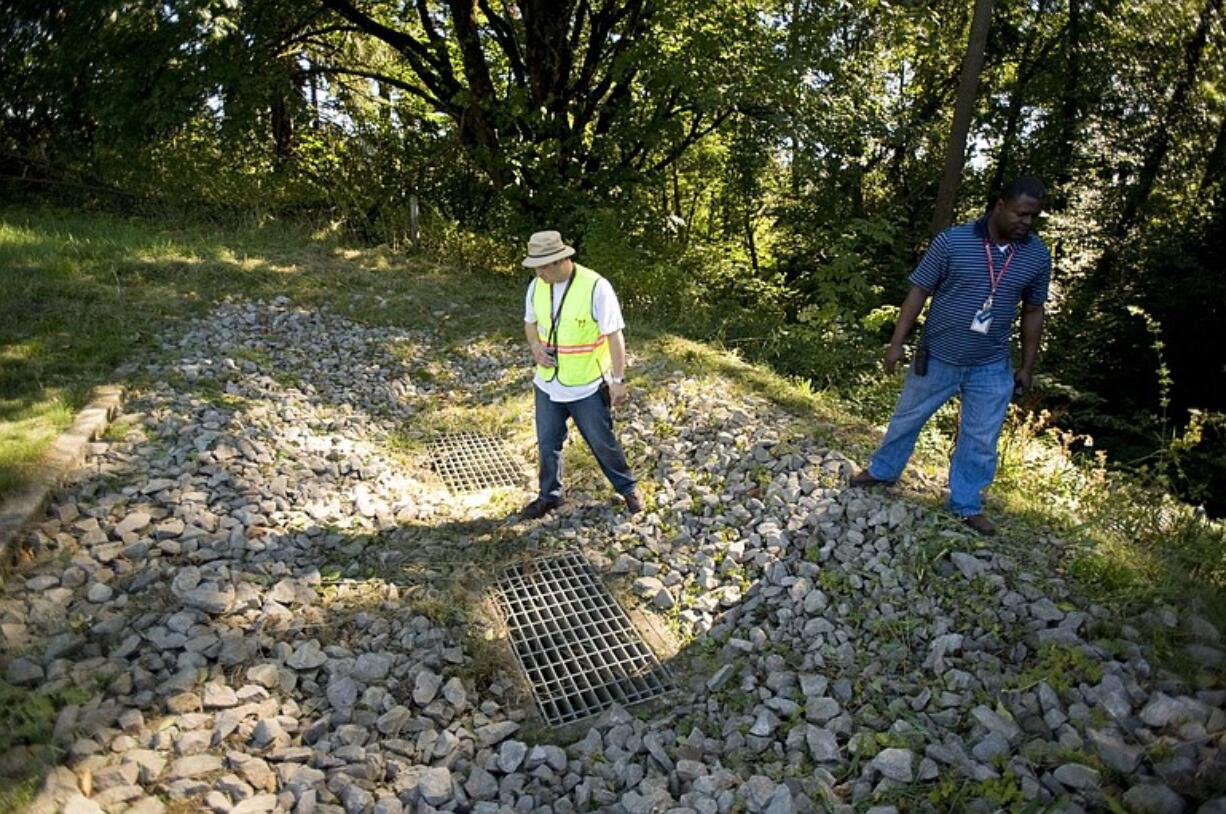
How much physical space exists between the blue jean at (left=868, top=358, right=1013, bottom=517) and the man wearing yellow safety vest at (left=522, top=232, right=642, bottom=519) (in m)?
1.67

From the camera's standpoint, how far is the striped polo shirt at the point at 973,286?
3.55 meters

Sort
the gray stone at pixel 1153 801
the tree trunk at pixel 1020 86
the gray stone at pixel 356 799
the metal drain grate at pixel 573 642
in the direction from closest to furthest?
the gray stone at pixel 1153 801 < the gray stone at pixel 356 799 < the metal drain grate at pixel 573 642 < the tree trunk at pixel 1020 86

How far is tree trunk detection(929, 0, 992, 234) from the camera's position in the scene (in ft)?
31.4

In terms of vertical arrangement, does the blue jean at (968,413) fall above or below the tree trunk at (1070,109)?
below

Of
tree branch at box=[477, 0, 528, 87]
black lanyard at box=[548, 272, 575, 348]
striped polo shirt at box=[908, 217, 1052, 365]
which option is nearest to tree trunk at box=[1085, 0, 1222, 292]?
tree branch at box=[477, 0, 528, 87]

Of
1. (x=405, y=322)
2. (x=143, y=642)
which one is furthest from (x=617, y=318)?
(x=405, y=322)

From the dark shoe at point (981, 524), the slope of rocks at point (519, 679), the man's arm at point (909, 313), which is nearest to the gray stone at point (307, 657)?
the slope of rocks at point (519, 679)

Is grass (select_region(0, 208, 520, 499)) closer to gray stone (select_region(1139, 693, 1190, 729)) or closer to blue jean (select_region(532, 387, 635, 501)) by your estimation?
blue jean (select_region(532, 387, 635, 501))

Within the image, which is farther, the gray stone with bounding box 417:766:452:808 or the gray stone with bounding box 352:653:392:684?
the gray stone with bounding box 352:653:392:684

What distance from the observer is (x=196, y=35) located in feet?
29.7

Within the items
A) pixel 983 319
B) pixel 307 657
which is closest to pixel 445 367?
pixel 307 657

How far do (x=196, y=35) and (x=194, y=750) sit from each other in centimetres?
951

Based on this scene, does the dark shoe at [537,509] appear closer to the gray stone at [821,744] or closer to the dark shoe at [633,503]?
the dark shoe at [633,503]

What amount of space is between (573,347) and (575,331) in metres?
0.09
